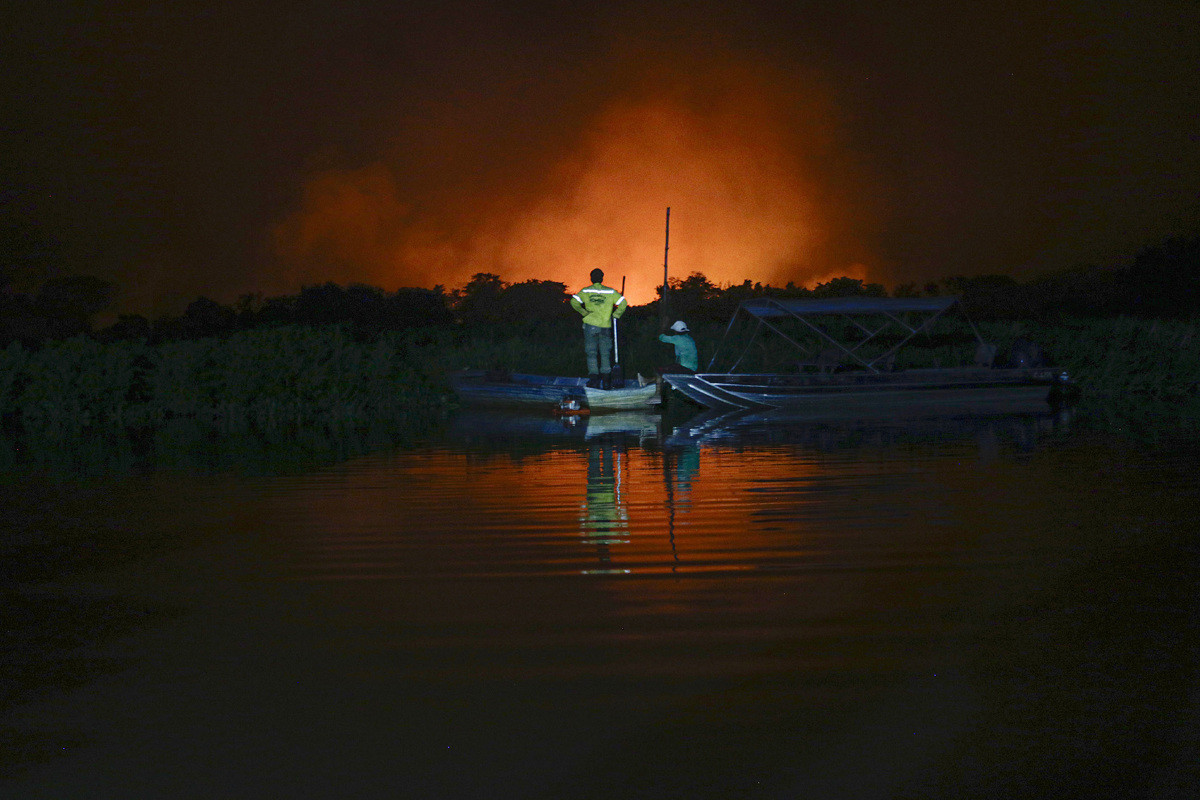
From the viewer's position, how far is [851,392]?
1869 centimetres

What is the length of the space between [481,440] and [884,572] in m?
9.53

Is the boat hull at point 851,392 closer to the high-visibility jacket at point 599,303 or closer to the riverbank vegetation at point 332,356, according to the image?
the high-visibility jacket at point 599,303

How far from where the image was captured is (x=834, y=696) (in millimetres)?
3939

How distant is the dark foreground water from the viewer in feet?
11.2

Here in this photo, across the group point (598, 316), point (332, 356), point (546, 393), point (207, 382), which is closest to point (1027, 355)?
point (598, 316)

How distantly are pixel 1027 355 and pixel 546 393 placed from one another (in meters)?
9.03

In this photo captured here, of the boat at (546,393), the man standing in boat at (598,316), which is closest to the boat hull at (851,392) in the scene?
the boat at (546,393)

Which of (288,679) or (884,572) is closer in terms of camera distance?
(288,679)

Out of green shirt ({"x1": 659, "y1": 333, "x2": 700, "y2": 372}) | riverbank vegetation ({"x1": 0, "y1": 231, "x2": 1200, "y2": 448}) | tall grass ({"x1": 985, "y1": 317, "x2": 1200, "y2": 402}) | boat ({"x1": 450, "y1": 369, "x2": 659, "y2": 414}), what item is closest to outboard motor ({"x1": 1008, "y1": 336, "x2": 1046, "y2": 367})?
riverbank vegetation ({"x1": 0, "y1": 231, "x2": 1200, "y2": 448})

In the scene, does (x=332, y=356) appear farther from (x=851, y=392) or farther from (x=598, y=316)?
(x=851, y=392)

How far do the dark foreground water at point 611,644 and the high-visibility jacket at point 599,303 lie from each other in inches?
372

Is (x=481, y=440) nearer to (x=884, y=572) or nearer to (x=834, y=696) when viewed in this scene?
(x=884, y=572)

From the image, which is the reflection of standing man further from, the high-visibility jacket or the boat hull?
the boat hull

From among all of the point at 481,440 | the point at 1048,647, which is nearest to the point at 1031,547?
the point at 1048,647
